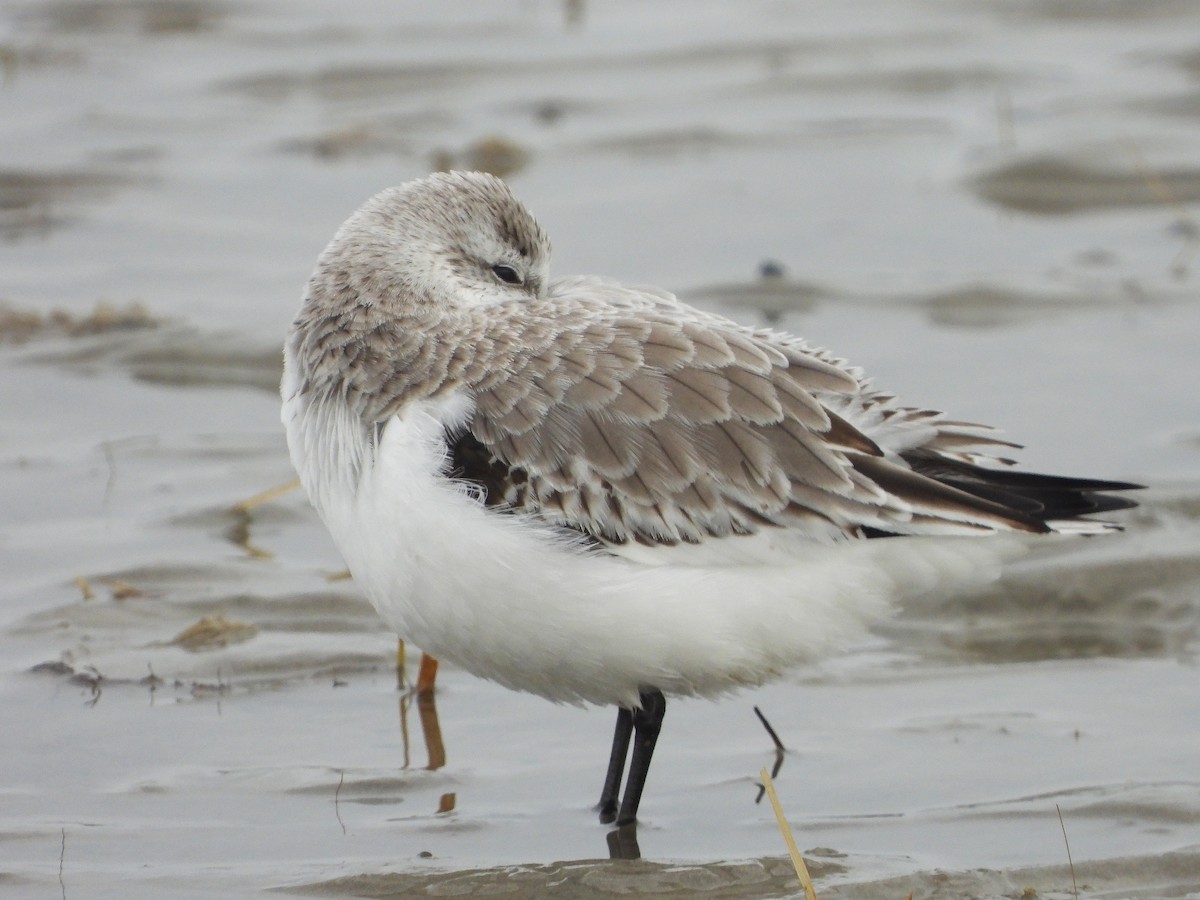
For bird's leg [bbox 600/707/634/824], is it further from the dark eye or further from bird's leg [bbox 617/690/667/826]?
the dark eye

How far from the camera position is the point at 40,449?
854 centimetres

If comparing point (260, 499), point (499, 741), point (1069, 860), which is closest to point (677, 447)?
point (499, 741)

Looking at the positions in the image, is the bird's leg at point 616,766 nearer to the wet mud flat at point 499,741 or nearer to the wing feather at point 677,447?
the wet mud flat at point 499,741

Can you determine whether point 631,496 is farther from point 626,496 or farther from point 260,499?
point 260,499

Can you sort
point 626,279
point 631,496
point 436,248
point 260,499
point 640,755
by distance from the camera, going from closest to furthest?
point 631,496
point 640,755
point 436,248
point 260,499
point 626,279

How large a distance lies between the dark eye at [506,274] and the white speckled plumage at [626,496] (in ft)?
1.69

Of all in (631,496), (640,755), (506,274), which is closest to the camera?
(631,496)

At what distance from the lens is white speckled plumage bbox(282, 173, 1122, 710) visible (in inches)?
204

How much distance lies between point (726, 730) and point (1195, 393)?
11.9 feet

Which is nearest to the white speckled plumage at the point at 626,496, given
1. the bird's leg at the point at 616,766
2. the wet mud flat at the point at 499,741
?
the bird's leg at the point at 616,766

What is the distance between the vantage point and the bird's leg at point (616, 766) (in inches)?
227

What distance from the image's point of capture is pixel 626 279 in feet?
33.5

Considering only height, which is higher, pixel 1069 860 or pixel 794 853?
pixel 794 853

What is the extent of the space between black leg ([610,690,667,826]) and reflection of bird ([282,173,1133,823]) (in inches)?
0.6
